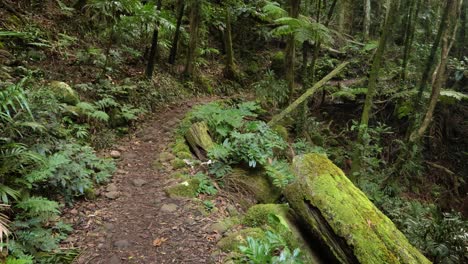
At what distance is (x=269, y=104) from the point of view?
10.1 meters

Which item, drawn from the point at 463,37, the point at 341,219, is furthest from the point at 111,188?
the point at 463,37

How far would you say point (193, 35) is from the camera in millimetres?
10133

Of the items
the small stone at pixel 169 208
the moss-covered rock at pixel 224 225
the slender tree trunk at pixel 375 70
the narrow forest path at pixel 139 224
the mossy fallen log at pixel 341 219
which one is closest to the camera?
the mossy fallen log at pixel 341 219

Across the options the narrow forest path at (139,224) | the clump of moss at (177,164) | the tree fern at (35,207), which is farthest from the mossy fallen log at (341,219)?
the tree fern at (35,207)

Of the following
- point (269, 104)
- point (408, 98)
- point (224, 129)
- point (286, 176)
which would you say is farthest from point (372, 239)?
point (408, 98)

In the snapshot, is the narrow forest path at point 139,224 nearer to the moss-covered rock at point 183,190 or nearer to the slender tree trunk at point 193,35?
the moss-covered rock at point 183,190

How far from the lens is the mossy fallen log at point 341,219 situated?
345 centimetres

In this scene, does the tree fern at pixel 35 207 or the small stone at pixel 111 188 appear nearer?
the tree fern at pixel 35 207

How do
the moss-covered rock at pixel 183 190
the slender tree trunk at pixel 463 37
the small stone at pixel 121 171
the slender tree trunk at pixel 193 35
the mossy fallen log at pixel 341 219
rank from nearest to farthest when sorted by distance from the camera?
the mossy fallen log at pixel 341 219, the moss-covered rock at pixel 183 190, the small stone at pixel 121 171, the slender tree trunk at pixel 193 35, the slender tree trunk at pixel 463 37

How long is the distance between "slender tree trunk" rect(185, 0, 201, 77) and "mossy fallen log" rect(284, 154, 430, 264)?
22.7 feet

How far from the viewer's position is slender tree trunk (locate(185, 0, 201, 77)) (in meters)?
9.84

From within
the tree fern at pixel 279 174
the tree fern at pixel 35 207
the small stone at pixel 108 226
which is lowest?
the small stone at pixel 108 226

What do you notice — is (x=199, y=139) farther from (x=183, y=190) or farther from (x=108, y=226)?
(x=108, y=226)

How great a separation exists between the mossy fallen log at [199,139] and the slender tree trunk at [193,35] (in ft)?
13.3
